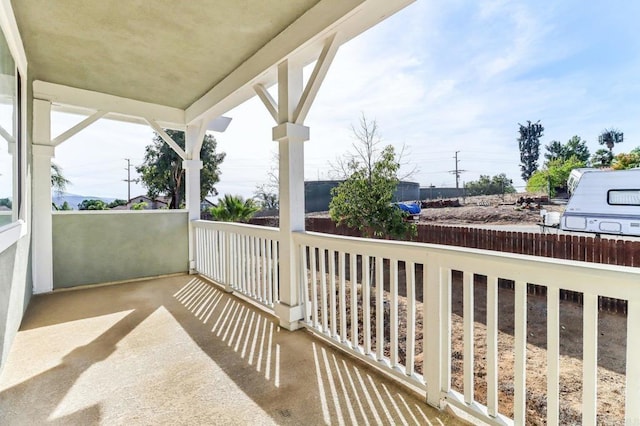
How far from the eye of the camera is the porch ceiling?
89.0 inches

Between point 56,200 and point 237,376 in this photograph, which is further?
point 56,200

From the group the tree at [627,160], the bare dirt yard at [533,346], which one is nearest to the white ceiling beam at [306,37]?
the tree at [627,160]

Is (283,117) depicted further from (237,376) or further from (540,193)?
(540,193)

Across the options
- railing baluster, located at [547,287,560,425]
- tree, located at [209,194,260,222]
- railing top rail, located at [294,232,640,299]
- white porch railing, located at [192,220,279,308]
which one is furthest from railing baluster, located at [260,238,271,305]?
tree, located at [209,194,260,222]

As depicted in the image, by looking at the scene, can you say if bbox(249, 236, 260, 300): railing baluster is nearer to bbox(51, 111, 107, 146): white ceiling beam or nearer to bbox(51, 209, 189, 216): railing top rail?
bbox(51, 209, 189, 216): railing top rail

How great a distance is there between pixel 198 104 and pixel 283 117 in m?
2.17

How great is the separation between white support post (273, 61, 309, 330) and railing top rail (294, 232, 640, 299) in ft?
2.99

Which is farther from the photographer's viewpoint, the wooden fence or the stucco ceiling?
the wooden fence

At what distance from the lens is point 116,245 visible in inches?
172

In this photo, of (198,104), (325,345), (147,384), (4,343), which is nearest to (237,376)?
(147,384)

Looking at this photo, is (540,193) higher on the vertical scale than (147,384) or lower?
higher

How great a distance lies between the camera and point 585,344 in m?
1.20

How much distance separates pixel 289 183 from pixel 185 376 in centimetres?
165

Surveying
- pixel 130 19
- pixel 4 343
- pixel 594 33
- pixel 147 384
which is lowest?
pixel 147 384
